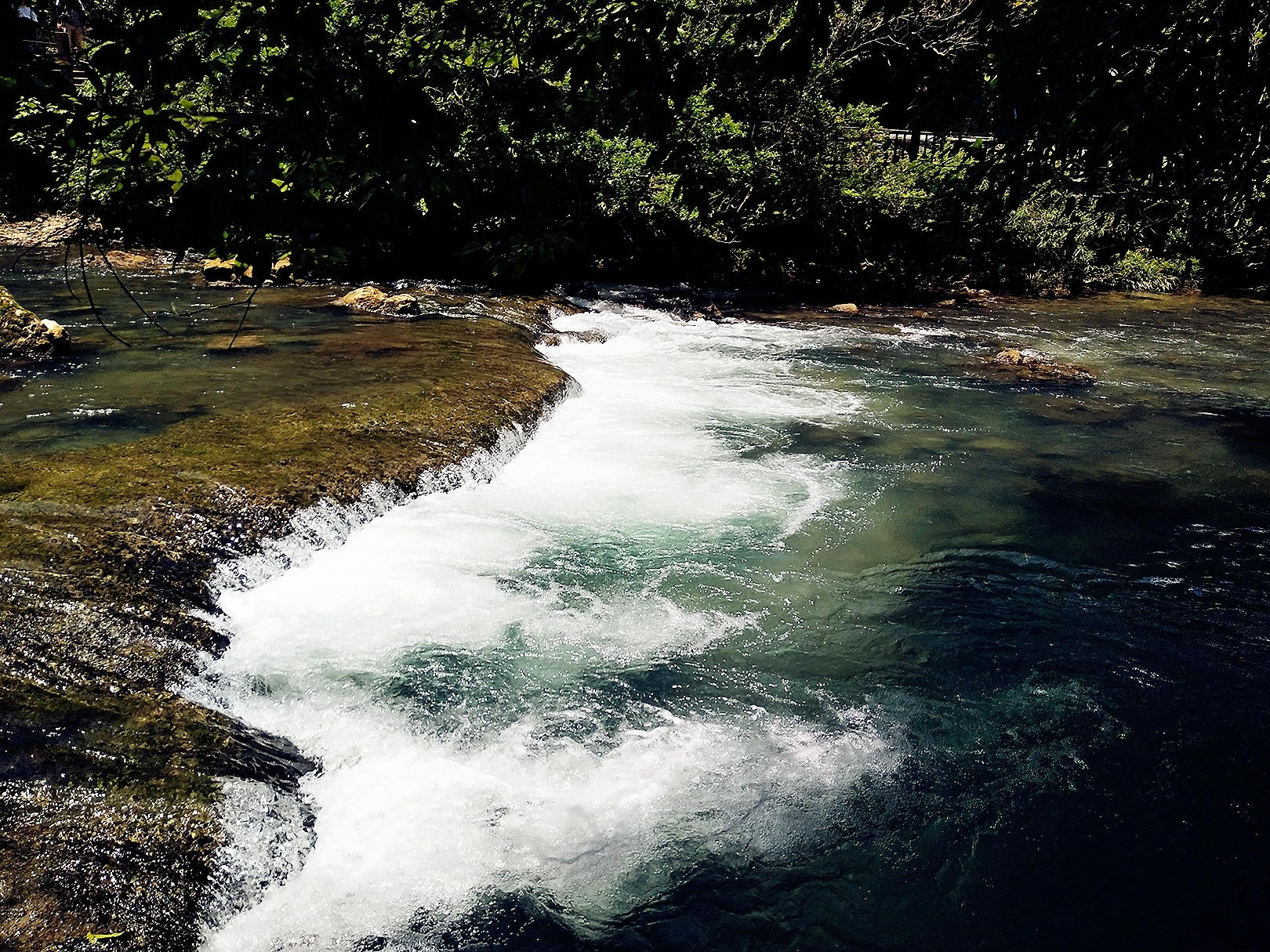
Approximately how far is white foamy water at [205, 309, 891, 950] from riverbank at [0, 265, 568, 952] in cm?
23

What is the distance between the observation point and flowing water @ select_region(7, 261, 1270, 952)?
352cm

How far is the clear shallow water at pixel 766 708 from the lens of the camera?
138 inches

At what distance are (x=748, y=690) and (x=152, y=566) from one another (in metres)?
3.29

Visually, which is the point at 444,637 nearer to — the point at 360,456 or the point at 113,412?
the point at 360,456

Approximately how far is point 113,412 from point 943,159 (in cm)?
1629

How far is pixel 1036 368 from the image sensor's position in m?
12.1

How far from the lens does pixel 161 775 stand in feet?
11.1

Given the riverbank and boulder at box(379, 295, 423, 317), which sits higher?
boulder at box(379, 295, 423, 317)

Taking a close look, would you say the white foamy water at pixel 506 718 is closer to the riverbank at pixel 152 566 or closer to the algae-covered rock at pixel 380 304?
the riverbank at pixel 152 566

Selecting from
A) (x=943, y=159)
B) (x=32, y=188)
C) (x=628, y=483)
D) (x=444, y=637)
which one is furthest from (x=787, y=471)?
(x=32, y=188)

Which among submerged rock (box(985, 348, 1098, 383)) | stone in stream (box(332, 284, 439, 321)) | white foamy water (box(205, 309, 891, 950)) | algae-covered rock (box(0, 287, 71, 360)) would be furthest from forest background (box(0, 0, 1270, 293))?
stone in stream (box(332, 284, 439, 321))

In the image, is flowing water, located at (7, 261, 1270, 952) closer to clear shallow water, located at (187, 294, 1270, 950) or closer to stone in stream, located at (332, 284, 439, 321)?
clear shallow water, located at (187, 294, 1270, 950)

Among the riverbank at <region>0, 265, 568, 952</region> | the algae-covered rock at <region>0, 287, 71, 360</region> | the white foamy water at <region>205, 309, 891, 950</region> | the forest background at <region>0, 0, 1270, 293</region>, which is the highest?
the forest background at <region>0, 0, 1270, 293</region>

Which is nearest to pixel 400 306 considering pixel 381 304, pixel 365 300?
pixel 381 304
